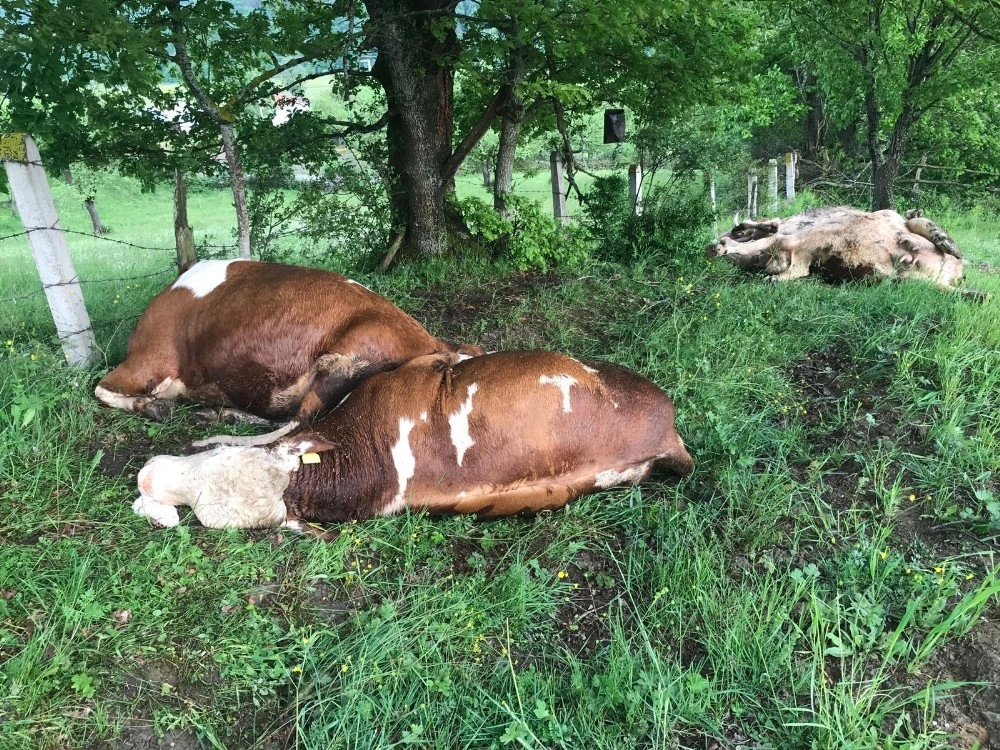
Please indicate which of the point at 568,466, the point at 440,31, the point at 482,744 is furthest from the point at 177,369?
the point at 440,31

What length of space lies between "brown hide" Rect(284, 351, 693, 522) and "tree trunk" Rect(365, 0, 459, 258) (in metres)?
3.13

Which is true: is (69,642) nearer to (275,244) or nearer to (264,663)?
(264,663)

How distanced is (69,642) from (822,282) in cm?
627

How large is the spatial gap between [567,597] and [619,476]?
709 mm

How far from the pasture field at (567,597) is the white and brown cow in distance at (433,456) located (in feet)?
0.37

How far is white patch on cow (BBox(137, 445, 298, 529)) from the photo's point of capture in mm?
2734

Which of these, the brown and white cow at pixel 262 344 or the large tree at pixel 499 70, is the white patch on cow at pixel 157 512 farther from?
the large tree at pixel 499 70

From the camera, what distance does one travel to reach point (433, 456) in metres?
2.96

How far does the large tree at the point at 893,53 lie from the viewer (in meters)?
8.17

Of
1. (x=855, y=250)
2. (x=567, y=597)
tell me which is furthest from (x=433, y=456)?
(x=855, y=250)

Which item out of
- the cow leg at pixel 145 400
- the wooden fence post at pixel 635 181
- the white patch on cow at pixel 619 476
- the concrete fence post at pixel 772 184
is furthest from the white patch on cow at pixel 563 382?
the concrete fence post at pixel 772 184

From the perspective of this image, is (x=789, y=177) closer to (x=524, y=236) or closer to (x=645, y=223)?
(x=645, y=223)

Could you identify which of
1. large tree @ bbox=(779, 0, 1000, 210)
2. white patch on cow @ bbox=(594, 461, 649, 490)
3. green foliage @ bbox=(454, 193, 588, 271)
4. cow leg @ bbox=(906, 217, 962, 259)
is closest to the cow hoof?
white patch on cow @ bbox=(594, 461, 649, 490)

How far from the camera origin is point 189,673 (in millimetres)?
2205
